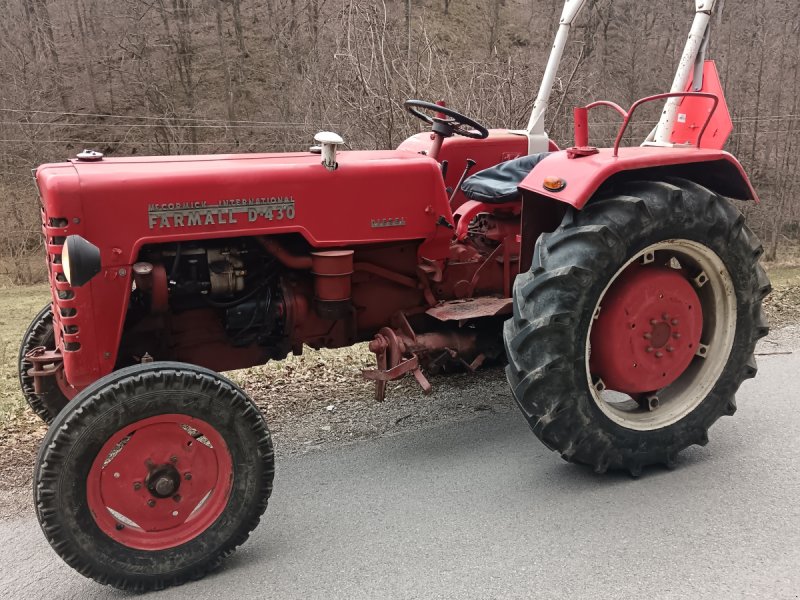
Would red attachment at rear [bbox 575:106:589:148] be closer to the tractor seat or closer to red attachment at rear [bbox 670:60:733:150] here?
the tractor seat

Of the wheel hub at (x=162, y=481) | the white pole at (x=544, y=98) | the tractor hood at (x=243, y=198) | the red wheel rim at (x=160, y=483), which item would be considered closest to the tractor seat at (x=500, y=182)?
the tractor hood at (x=243, y=198)

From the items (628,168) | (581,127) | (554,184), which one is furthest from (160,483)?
(581,127)

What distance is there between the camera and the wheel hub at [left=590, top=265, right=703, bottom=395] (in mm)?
2957

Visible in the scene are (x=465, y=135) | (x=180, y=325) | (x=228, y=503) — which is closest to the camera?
(x=228, y=503)

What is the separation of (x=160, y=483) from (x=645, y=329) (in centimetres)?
200

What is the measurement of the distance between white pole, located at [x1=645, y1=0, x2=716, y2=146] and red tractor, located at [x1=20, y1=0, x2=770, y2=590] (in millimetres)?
14

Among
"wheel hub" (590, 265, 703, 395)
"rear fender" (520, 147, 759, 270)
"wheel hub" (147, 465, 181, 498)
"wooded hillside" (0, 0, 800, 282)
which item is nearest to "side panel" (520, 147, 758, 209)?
"rear fender" (520, 147, 759, 270)

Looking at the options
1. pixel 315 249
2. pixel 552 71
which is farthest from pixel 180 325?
pixel 552 71

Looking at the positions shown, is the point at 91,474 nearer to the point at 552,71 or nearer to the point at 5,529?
the point at 5,529

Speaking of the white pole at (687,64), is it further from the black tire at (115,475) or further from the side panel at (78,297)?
the side panel at (78,297)

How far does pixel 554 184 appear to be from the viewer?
2875 mm

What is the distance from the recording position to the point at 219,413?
7.84 ft

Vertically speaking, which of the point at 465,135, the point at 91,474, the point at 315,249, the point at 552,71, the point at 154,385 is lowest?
the point at 91,474

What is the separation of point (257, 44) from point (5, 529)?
16859 mm
